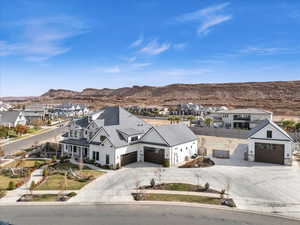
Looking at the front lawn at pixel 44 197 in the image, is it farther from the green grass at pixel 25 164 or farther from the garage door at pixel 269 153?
the garage door at pixel 269 153

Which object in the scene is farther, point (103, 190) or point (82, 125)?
point (82, 125)

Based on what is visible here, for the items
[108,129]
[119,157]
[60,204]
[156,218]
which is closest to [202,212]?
[156,218]

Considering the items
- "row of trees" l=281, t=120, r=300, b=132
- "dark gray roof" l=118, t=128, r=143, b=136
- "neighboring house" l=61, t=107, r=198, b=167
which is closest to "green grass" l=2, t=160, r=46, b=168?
"neighboring house" l=61, t=107, r=198, b=167

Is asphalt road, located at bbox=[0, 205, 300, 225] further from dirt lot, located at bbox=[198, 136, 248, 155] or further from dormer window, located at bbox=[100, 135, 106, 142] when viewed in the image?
dirt lot, located at bbox=[198, 136, 248, 155]

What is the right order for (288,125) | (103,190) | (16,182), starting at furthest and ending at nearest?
(288,125) < (16,182) < (103,190)

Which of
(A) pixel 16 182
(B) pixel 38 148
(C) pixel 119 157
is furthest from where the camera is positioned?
(B) pixel 38 148

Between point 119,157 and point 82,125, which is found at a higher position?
point 82,125

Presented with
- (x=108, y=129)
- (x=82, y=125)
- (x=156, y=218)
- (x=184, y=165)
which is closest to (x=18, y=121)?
(x=82, y=125)

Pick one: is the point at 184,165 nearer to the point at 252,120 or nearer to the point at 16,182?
the point at 16,182
